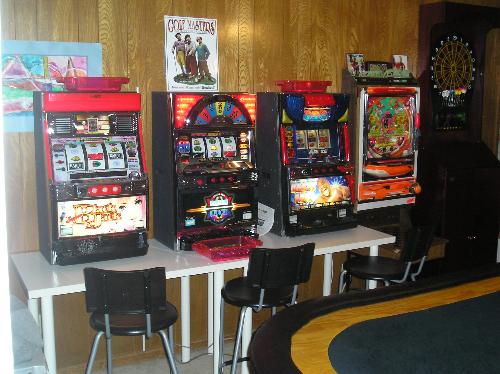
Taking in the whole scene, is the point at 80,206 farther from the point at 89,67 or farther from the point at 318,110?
the point at 318,110

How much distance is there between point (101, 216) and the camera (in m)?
3.08

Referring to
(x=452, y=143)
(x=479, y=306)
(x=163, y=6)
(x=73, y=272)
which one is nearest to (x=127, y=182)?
(x=73, y=272)

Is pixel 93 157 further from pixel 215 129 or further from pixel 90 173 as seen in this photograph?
pixel 215 129

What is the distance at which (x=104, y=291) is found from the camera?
2586mm

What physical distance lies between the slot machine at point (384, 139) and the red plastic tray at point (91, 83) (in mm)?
1863

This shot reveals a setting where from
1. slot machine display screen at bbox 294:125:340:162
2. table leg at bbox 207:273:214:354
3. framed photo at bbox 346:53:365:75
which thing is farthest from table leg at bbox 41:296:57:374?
framed photo at bbox 346:53:365:75

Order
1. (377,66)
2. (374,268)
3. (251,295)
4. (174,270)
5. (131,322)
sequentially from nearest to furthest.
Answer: (131,322) → (174,270) → (251,295) → (374,268) → (377,66)

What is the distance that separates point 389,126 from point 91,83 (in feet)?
7.62

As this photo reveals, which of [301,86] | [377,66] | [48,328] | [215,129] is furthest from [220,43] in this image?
[48,328]

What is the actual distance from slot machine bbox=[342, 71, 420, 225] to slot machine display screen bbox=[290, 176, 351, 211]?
31 cm

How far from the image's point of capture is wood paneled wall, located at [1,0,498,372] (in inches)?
129

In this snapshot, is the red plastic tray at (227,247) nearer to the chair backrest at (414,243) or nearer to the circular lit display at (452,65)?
the chair backrest at (414,243)

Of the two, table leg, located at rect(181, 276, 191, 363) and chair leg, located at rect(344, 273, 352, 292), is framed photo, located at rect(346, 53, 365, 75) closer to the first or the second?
chair leg, located at rect(344, 273, 352, 292)

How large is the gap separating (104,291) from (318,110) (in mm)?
1957
